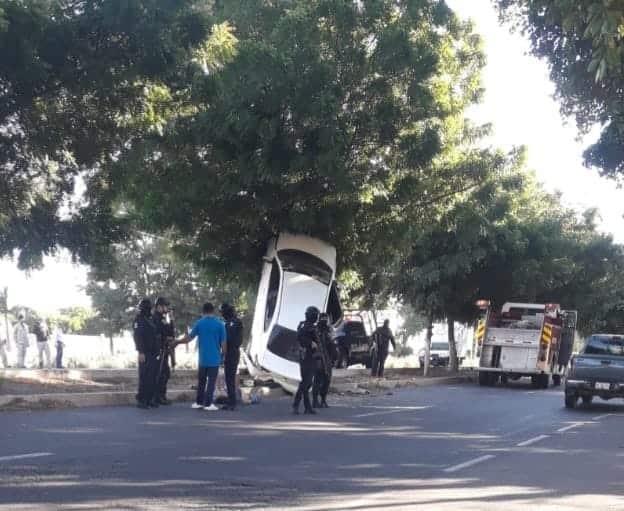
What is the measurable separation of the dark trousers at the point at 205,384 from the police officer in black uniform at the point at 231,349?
40 centimetres

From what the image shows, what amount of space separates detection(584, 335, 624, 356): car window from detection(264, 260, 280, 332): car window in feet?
23.4

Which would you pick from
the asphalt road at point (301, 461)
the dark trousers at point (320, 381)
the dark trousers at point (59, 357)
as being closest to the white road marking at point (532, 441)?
the asphalt road at point (301, 461)

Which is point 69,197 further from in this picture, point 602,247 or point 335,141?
point 602,247

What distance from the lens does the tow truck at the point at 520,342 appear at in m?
28.0

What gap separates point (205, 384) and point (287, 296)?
444 centimetres

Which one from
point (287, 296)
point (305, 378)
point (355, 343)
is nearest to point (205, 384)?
point (305, 378)

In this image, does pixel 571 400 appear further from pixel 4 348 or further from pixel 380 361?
pixel 4 348

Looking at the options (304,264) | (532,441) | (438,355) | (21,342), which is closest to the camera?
(532,441)

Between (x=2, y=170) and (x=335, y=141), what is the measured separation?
639 cm

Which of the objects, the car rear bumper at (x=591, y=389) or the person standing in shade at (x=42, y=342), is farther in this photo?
the person standing in shade at (x=42, y=342)

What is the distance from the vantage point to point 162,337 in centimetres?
1578

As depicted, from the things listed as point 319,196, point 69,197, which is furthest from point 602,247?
point 69,197

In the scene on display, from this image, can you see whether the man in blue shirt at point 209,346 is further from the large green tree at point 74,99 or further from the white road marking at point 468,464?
the white road marking at point 468,464

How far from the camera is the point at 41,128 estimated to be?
55.6 ft
